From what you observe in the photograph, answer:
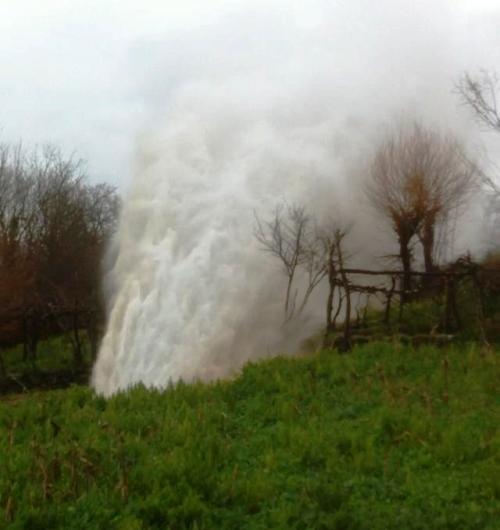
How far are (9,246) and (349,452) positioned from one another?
30617mm

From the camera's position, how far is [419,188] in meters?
22.8

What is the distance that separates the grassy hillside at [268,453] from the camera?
7043 millimetres

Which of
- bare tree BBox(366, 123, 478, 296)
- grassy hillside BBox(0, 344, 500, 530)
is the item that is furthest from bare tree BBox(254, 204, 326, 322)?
grassy hillside BBox(0, 344, 500, 530)

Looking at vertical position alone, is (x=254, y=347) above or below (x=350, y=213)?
below

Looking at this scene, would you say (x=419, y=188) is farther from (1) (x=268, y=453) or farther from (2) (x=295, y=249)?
(1) (x=268, y=453)

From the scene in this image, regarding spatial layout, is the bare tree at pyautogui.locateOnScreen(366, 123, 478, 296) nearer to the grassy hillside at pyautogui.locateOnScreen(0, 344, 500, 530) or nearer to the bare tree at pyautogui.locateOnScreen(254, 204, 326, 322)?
the bare tree at pyautogui.locateOnScreen(254, 204, 326, 322)

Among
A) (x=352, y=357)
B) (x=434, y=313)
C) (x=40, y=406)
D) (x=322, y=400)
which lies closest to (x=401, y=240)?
(x=434, y=313)

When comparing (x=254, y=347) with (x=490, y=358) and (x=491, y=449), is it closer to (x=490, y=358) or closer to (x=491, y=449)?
(x=490, y=358)

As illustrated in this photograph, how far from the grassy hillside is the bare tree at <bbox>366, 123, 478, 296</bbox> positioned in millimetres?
9360

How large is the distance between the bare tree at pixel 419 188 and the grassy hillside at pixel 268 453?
936cm

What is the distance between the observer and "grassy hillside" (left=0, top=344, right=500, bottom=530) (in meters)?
7.04

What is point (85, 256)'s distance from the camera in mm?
39312

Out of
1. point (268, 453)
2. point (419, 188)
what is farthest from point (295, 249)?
point (268, 453)

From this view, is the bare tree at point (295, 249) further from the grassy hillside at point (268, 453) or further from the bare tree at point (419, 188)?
the grassy hillside at point (268, 453)
